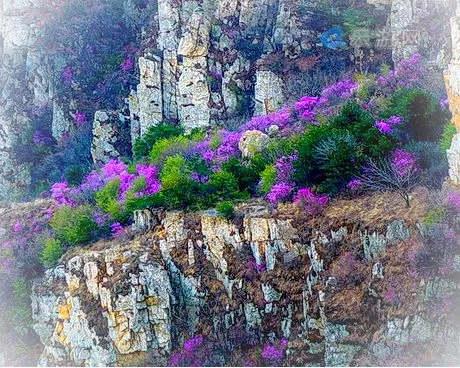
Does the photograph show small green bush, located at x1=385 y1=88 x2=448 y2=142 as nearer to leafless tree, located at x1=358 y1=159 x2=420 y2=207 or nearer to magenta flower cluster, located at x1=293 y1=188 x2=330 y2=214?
leafless tree, located at x1=358 y1=159 x2=420 y2=207

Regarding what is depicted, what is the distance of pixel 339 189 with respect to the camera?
2102 centimetres

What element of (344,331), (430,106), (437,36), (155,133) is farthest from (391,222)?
(155,133)

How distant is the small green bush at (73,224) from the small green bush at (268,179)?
6.18 m

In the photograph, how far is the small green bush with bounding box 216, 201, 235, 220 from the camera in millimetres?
21312

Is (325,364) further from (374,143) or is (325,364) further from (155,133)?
(155,133)

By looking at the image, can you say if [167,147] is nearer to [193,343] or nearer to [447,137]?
[193,343]

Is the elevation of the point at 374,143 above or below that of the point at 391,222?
above

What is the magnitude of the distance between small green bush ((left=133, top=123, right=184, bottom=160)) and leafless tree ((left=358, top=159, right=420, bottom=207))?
13829mm

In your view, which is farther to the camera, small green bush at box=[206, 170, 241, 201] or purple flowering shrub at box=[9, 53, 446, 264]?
small green bush at box=[206, 170, 241, 201]

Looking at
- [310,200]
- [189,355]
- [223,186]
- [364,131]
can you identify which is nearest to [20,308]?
[189,355]

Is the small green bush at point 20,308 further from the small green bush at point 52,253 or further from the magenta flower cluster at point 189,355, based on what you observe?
the magenta flower cluster at point 189,355

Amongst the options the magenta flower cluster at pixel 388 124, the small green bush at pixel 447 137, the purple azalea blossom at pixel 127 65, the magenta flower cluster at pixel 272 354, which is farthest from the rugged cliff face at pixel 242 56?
the magenta flower cluster at pixel 272 354

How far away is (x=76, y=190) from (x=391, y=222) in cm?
1582

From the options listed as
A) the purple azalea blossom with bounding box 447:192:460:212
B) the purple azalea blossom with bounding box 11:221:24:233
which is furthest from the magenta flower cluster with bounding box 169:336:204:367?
the purple azalea blossom with bounding box 11:221:24:233
